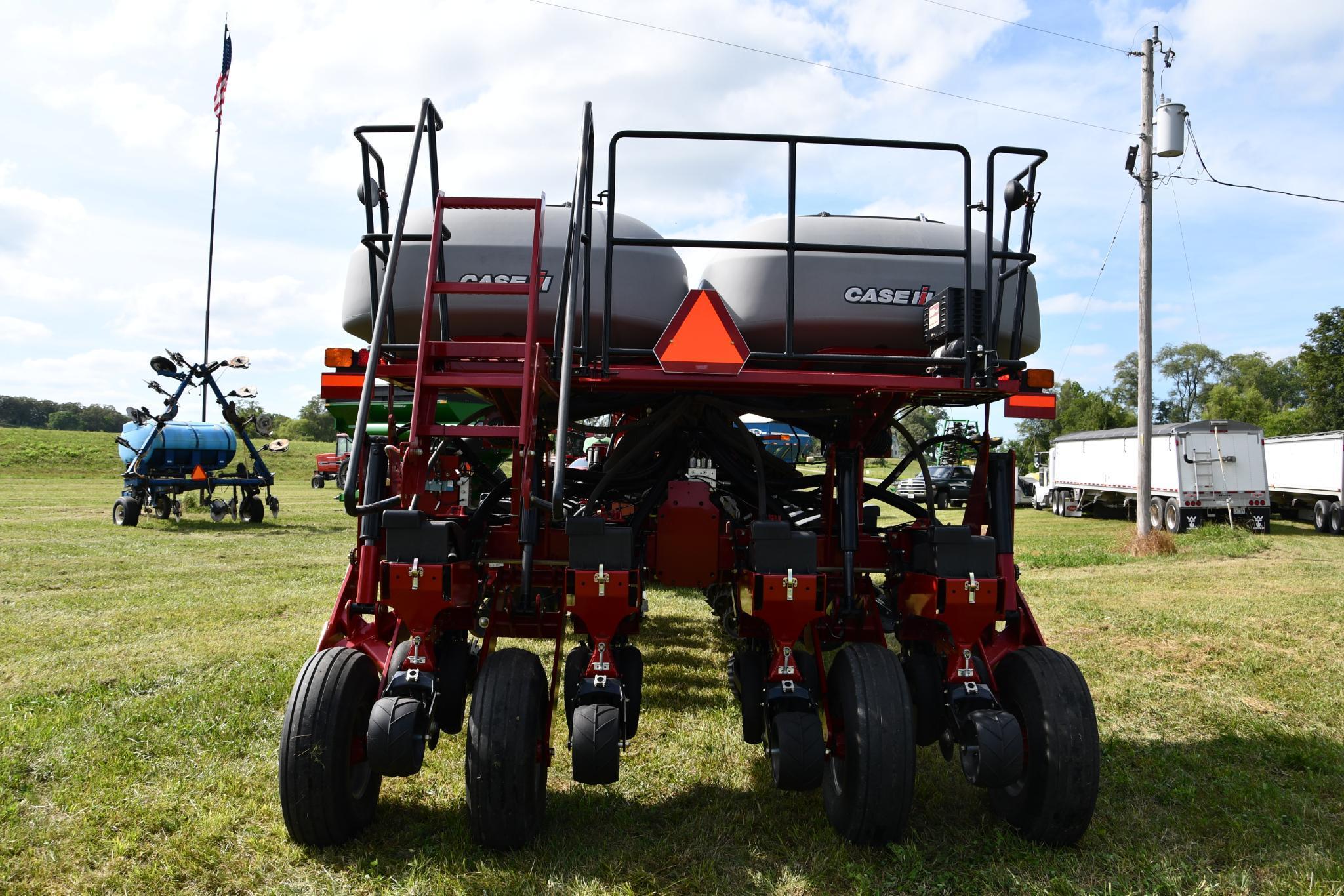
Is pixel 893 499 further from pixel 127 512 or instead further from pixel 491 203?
pixel 127 512

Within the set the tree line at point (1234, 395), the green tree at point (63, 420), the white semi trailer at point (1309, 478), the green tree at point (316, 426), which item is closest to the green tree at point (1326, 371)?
the tree line at point (1234, 395)

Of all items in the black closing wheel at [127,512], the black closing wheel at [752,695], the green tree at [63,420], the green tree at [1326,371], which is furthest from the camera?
the green tree at [63,420]

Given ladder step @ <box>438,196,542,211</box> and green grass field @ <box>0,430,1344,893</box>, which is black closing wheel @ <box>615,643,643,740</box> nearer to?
green grass field @ <box>0,430,1344,893</box>

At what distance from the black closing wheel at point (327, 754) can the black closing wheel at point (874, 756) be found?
187cm

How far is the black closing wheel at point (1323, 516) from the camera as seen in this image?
21391 millimetres

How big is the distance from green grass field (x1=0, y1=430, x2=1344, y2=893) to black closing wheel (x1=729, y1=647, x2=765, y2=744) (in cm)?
30

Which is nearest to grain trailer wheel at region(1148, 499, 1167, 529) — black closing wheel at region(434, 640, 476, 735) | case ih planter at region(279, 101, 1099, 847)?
case ih planter at region(279, 101, 1099, 847)

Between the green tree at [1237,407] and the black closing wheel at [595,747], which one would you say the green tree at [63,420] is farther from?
the green tree at [1237,407]

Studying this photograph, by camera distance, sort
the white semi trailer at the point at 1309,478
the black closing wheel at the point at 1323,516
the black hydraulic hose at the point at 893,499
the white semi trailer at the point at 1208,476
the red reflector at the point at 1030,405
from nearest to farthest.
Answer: the red reflector at the point at 1030,405 → the black hydraulic hose at the point at 893,499 → the white semi trailer at the point at 1208,476 → the white semi trailer at the point at 1309,478 → the black closing wheel at the point at 1323,516

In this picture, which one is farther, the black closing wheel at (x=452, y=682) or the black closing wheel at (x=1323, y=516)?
the black closing wheel at (x=1323, y=516)

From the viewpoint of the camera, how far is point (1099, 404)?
210 ft

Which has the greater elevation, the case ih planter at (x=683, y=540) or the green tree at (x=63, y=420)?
the green tree at (x=63, y=420)

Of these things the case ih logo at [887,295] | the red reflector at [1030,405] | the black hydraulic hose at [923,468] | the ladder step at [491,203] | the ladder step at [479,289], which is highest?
the ladder step at [491,203]

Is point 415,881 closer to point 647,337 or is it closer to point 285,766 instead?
point 285,766
